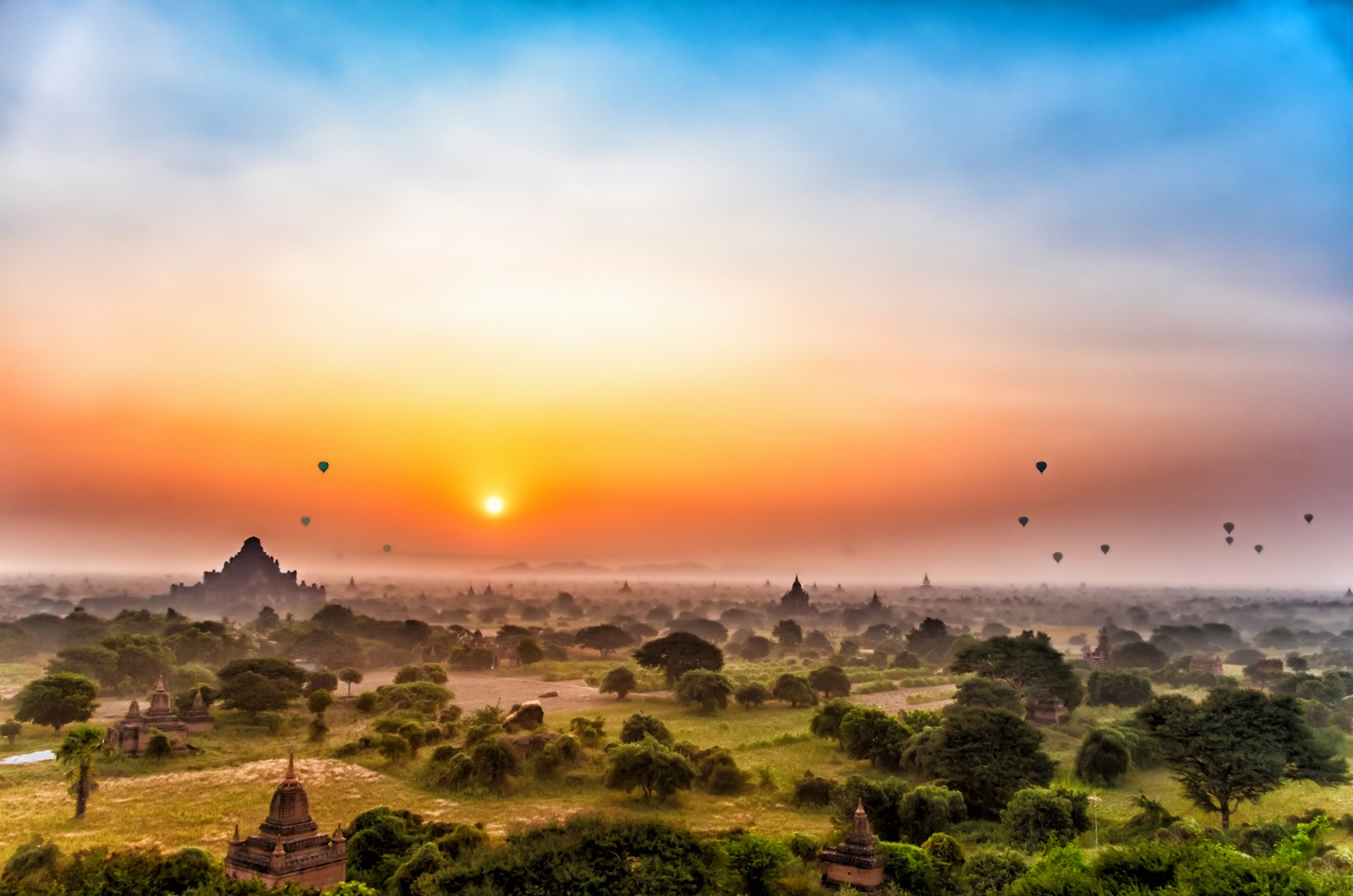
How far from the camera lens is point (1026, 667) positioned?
2507 inches

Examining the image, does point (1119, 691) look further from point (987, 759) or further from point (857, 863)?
point (857, 863)

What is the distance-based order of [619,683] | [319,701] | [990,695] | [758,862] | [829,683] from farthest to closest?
[619,683], [829,683], [319,701], [990,695], [758,862]

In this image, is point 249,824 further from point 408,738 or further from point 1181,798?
point 1181,798

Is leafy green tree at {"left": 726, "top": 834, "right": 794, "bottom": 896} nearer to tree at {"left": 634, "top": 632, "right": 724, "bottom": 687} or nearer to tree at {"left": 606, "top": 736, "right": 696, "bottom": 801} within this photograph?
tree at {"left": 606, "top": 736, "right": 696, "bottom": 801}

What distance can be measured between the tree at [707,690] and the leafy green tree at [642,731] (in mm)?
14974

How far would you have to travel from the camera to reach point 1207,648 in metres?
122

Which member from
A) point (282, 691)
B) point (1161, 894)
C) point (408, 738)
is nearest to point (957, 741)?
point (1161, 894)

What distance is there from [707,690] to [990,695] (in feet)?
62.5

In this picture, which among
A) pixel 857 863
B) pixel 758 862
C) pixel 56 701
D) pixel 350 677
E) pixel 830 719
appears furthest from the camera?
pixel 350 677

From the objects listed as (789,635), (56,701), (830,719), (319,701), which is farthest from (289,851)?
(789,635)

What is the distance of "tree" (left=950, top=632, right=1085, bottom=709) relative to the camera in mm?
62750

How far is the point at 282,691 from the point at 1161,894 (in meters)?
53.0

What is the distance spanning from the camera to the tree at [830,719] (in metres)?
52.5

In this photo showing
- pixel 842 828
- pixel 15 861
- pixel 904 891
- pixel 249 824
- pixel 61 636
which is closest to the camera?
pixel 904 891
